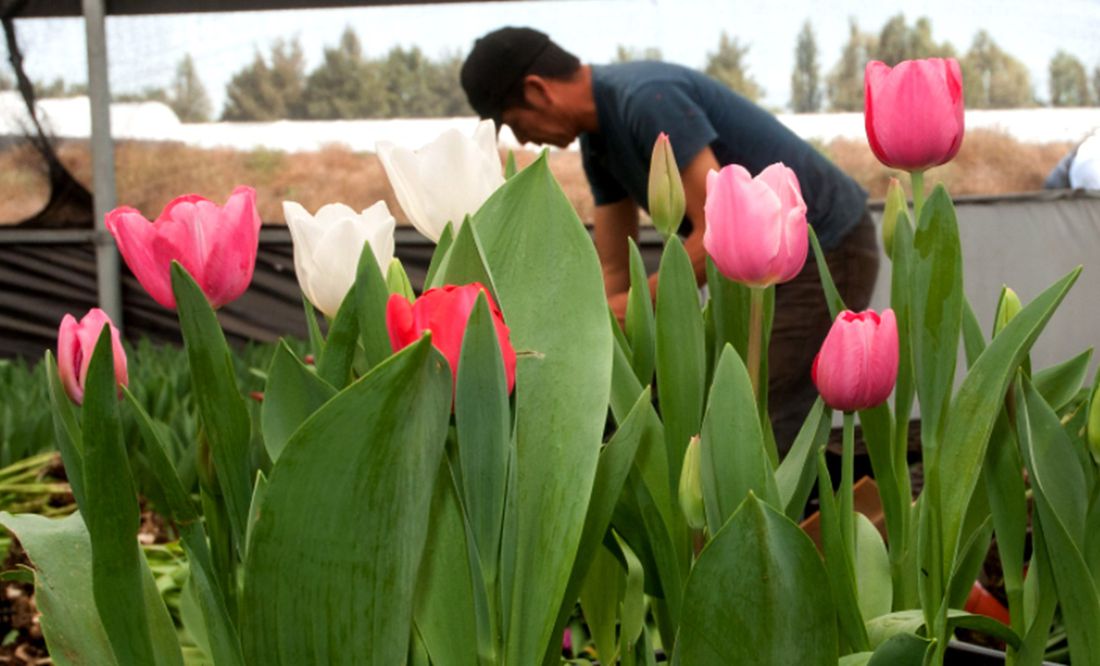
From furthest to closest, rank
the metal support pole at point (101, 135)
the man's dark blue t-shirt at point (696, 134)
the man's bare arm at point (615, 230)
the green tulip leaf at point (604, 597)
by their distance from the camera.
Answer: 1. the metal support pole at point (101, 135)
2. the man's bare arm at point (615, 230)
3. the man's dark blue t-shirt at point (696, 134)
4. the green tulip leaf at point (604, 597)

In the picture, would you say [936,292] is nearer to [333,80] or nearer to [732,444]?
[732,444]

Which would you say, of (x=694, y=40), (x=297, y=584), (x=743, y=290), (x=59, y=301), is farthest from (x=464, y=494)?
(x=59, y=301)

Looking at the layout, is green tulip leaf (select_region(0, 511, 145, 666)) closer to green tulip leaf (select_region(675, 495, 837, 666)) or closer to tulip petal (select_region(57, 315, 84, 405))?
tulip petal (select_region(57, 315, 84, 405))

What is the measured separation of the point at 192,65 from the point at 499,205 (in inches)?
116

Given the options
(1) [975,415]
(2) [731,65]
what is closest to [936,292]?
(1) [975,415]

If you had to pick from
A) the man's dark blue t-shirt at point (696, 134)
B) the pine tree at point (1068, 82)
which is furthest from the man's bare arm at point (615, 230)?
the pine tree at point (1068, 82)

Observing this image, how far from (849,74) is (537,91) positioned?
173 centimetres

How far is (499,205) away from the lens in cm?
34

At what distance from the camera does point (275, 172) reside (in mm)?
3027

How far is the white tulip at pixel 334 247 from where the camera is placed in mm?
381

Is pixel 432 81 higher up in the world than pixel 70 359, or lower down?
higher up

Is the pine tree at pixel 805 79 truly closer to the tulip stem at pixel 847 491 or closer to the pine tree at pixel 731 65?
the pine tree at pixel 731 65

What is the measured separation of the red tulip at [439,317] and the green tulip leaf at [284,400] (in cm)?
5

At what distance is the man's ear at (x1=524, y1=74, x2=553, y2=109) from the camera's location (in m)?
1.52
